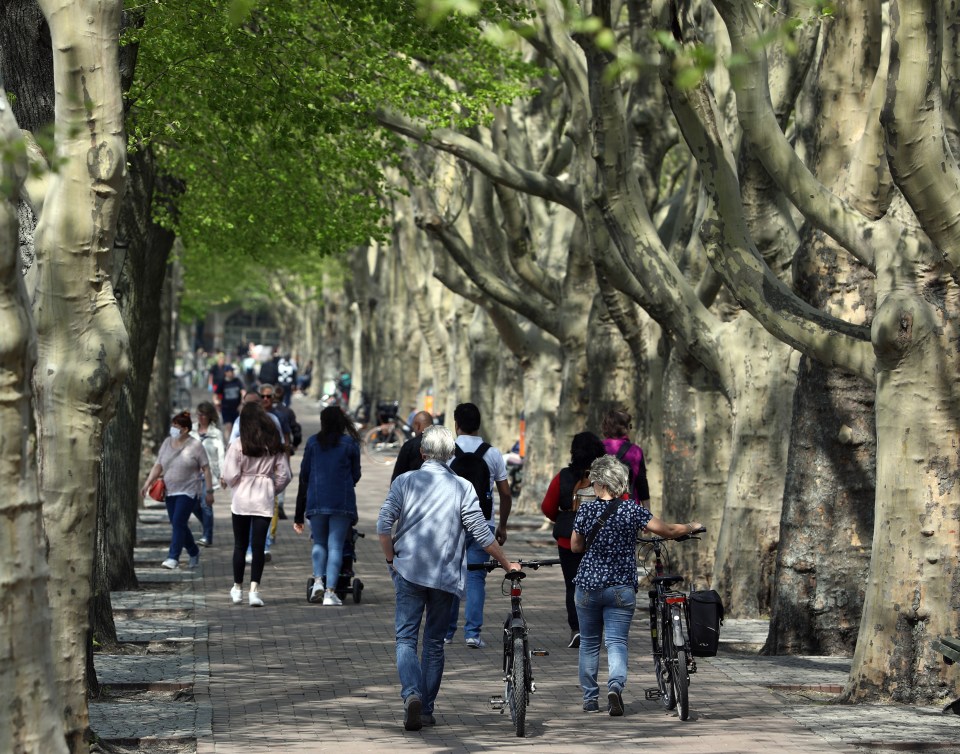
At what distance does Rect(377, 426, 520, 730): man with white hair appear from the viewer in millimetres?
9234

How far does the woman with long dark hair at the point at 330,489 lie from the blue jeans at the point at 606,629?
16.1ft

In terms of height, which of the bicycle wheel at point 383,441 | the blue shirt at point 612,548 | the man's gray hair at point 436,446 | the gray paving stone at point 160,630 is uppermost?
the bicycle wheel at point 383,441

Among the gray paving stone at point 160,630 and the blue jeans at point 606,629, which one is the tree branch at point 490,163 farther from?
the blue jeans at point 606,629

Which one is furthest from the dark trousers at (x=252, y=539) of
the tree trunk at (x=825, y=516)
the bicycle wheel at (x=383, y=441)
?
the bicycle wheel at (x=383, y=441)

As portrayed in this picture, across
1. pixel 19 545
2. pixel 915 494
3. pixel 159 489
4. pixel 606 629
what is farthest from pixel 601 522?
pixel 159 489

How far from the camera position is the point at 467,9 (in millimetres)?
4684

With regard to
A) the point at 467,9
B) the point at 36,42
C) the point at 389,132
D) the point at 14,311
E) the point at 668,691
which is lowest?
the point at 668,691

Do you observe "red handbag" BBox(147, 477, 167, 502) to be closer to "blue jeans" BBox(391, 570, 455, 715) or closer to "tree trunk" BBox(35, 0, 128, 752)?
"blue jeans" BBox(391, 570, 455, 715)

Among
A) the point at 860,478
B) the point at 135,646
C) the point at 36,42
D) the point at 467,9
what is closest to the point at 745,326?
the point at 860,478

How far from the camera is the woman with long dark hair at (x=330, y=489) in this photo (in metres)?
14.6

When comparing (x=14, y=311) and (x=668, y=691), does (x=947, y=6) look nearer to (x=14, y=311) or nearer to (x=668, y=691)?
(x=668, y=691)

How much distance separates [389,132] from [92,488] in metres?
11.8

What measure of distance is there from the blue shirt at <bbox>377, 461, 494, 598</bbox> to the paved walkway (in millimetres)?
822

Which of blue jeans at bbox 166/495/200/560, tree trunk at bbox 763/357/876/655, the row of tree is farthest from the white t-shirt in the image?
blue jeans at bbox 166/495/200/560
